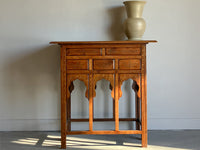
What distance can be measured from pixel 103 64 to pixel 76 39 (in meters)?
0.76

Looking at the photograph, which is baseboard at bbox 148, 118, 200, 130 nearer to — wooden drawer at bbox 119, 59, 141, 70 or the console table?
the console table

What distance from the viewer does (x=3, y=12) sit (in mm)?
3527

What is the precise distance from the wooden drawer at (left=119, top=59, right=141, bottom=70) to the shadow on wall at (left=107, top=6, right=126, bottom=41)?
0.69 m

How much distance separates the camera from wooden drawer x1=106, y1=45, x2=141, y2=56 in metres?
2.93

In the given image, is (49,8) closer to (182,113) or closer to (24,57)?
(24,57)

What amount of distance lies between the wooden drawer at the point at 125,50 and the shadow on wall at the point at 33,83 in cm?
88

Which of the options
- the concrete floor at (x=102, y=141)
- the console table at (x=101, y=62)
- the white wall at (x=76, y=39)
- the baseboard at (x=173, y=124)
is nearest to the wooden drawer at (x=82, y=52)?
the console table at (x=101, y=62)

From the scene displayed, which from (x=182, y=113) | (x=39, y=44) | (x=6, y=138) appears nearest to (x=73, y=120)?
(x=6, y=138)

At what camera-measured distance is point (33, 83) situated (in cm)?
357

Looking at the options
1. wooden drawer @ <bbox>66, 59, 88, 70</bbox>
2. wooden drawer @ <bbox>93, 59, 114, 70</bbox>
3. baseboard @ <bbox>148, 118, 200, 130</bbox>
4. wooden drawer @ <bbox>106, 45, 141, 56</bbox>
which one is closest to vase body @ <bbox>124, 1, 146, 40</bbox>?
wooden drawer @ <bbox>106, 45, 141, 56</bbox>

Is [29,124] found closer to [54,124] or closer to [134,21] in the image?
[54,124]

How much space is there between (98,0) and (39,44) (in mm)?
882

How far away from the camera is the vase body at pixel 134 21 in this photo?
10.6 feet

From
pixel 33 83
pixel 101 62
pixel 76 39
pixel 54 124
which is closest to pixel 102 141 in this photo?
pixel 54 124
